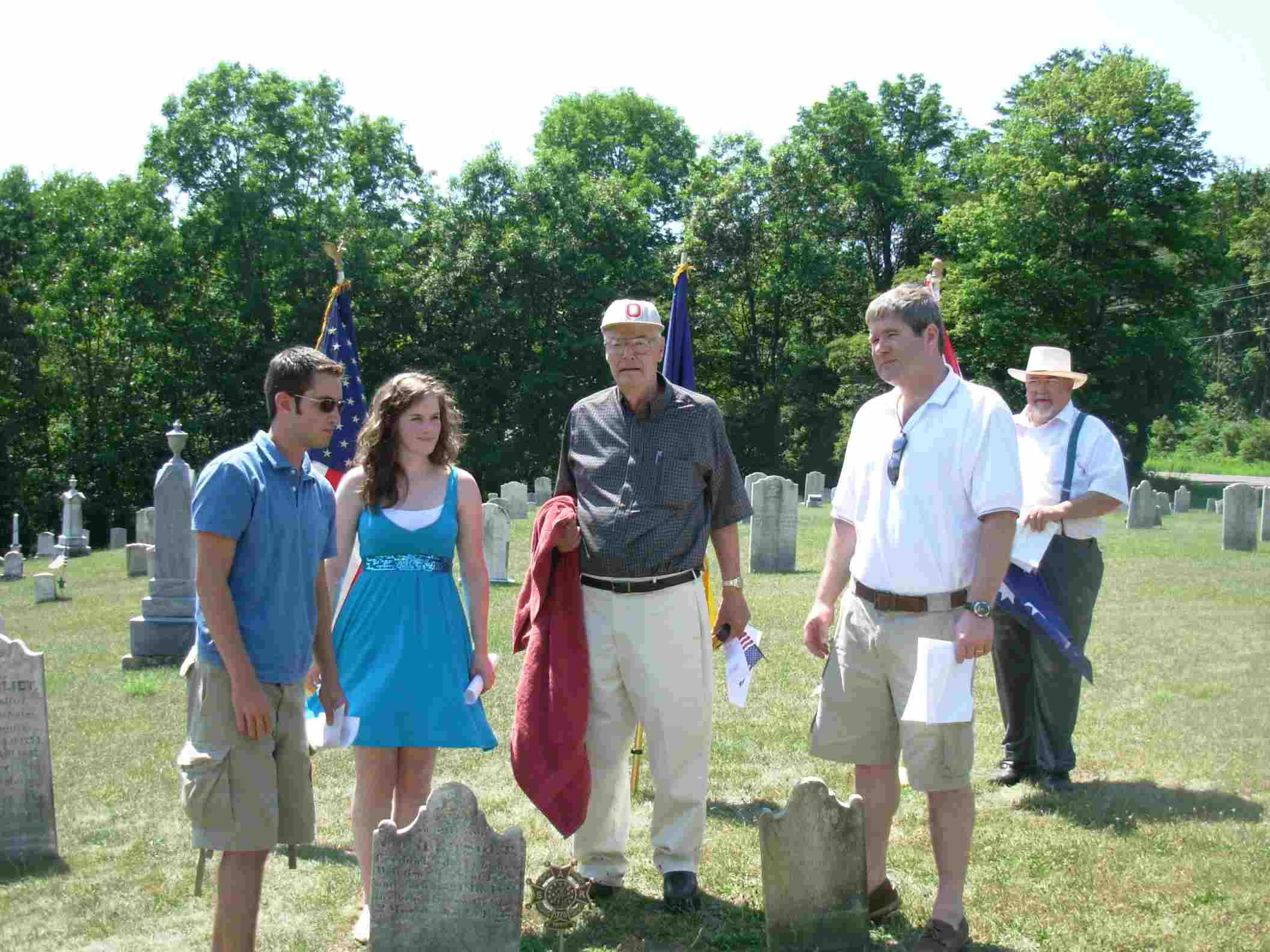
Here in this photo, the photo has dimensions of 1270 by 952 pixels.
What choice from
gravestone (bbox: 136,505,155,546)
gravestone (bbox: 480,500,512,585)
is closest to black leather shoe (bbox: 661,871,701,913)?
gravestone (bbox: 480,500,512,585)

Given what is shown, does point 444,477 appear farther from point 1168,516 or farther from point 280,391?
point 1168,516

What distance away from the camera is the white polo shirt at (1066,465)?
19.8 ft

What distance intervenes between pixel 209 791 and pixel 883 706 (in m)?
2.30

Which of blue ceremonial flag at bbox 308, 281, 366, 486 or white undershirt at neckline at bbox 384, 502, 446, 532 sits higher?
blue ceremonial flag at bbox 308, 281, 366, 486

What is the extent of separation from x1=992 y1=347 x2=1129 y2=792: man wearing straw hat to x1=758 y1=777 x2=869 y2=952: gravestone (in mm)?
2626

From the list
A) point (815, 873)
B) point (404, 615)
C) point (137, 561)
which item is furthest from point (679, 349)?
point (137, 561)

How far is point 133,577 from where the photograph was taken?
1970 cm

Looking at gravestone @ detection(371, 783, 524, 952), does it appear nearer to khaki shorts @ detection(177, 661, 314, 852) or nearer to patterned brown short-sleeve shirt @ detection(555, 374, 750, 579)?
khaki shorts @ detection(177, 661, 314, 852)

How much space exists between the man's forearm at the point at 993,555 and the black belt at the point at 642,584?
45.4 inches

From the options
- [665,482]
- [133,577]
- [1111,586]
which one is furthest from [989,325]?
[665,482]

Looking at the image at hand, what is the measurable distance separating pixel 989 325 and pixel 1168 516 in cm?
1048

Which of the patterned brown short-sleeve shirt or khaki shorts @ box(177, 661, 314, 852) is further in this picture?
the patterned brown short-sleeve shirt

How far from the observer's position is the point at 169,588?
1152cm

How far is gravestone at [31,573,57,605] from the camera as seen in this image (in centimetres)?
1755
